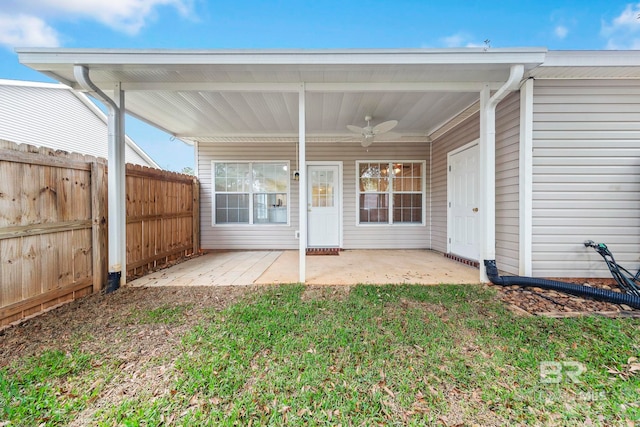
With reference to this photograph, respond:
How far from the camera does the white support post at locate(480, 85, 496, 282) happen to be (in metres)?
3.27

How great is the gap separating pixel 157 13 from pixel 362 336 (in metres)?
11.2

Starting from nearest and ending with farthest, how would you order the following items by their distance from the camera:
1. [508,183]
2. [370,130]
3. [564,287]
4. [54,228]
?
[54,228], [564,287], [508,183], [370,130]

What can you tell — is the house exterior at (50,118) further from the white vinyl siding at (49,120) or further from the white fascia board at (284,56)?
the white fascia board at (284,56)

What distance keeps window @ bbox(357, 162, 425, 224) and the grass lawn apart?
3.68 m

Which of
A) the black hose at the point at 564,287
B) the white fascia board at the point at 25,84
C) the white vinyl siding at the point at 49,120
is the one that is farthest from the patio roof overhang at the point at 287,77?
the white fascia board at the point at 25,84

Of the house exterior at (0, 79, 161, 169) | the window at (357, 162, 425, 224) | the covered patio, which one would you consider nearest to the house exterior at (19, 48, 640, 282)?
the covered patio

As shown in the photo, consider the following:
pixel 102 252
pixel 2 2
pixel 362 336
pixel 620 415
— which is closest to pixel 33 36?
pixel 2 2

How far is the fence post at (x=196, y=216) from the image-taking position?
5.76m

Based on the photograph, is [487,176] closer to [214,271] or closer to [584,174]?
[584,174]

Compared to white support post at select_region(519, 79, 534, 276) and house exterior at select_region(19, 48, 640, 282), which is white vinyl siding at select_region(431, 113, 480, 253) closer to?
house exterior at select_region(19, 48, 640, 282)

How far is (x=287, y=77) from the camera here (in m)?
3.20

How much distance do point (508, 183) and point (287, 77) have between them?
3369mm

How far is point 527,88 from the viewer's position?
10.8ft

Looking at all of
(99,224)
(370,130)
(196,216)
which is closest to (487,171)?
(370,130)
